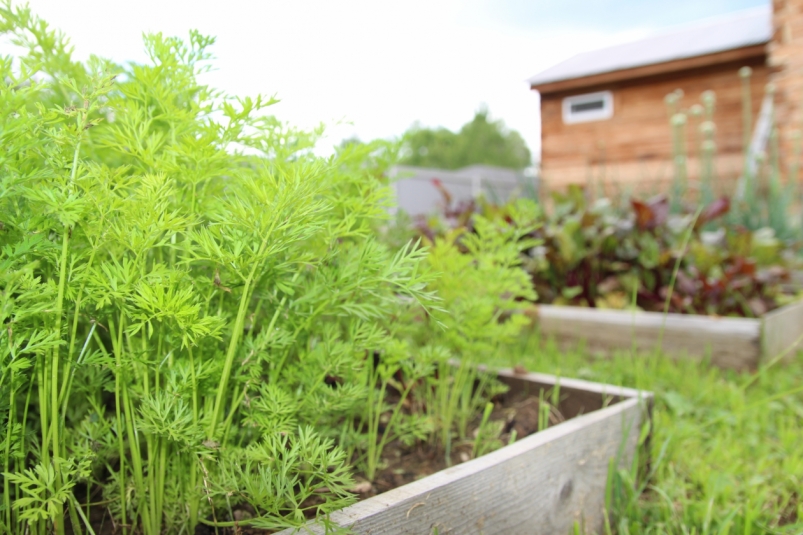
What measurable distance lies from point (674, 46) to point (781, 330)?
29.0ft

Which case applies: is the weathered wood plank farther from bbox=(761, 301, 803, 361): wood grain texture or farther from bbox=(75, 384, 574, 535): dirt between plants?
bbox=(761, 301, 803, 361): wood grain texture

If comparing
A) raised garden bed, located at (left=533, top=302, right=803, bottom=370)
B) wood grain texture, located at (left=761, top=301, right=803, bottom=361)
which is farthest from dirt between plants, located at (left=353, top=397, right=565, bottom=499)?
wood grain texture, located at (left=761, top=301, right=803, bottom=361)

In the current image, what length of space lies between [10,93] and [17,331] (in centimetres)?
30

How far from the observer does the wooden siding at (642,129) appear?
28.3 ft

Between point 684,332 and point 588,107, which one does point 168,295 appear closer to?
A: point 684,332

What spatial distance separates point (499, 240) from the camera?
139 centimetres

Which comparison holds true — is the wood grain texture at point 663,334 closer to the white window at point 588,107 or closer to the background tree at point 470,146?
the white window at point 588,107

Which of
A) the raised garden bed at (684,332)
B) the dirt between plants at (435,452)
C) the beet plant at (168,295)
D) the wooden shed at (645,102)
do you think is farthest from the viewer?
the wooden shed at (645,102)

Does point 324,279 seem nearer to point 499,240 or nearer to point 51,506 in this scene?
point 51,506

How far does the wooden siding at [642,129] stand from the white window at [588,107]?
9 cm

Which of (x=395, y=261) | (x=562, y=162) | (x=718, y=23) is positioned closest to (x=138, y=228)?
(x=395, y=261)

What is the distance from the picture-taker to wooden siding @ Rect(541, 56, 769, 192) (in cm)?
863

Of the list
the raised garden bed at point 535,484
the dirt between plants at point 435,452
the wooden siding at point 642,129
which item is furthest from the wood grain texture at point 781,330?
the wooden siding at point 642,129

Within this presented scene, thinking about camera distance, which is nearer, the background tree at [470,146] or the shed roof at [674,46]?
the shed roof at [674,46]
